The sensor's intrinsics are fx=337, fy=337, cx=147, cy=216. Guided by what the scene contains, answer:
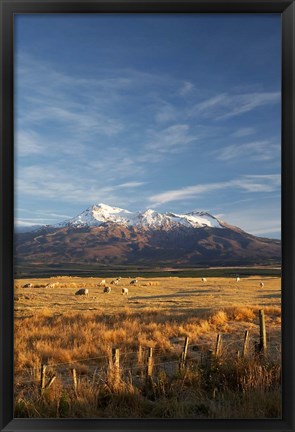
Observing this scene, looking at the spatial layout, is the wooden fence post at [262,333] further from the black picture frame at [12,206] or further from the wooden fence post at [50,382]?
the wooden fence post at [50,382]

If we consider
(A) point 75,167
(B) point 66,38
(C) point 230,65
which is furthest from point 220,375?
(B) point 66,38

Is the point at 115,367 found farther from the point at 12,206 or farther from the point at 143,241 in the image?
the point at 12,206

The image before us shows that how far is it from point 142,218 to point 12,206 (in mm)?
725

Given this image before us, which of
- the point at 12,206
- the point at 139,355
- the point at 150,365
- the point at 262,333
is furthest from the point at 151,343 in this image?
the point at 12,206

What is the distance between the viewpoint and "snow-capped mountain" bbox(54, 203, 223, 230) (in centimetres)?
192

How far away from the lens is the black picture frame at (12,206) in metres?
1.49

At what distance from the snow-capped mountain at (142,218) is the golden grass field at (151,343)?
1.49ft

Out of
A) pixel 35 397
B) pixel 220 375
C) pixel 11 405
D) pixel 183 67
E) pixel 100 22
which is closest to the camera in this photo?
pixel 11 405

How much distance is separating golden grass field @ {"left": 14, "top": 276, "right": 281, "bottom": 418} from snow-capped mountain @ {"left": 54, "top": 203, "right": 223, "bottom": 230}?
454 mm

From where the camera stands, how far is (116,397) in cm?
164

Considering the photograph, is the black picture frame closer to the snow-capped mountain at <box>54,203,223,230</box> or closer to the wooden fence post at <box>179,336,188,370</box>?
the wooden fence post at <box>179,336,188,370</box>

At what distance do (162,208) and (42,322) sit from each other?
1033 mm

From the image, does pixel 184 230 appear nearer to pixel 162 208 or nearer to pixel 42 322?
pixel 162 208

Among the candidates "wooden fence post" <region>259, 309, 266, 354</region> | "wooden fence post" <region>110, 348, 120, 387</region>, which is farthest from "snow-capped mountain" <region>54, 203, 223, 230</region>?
"wooden fence post" <region>110, 348, 120, 387</region>
